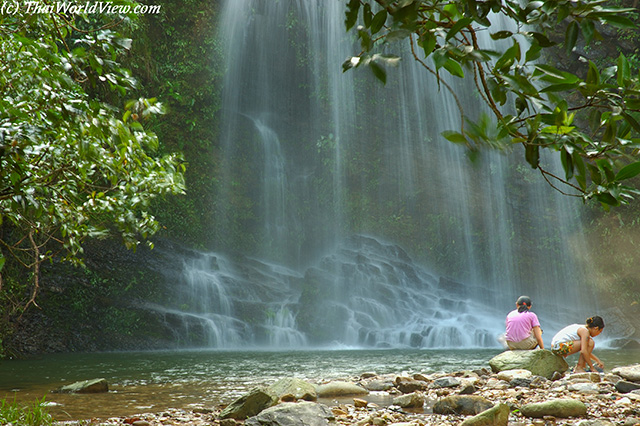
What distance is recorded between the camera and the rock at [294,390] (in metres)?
5.09

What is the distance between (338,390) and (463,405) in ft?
5.36

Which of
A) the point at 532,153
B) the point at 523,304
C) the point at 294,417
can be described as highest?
the point at 532,153

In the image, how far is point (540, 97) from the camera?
3.82 ft

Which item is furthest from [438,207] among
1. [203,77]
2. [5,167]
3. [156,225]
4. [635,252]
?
[5,167]

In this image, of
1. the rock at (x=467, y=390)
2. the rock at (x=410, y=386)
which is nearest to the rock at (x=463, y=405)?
the rock at (x=467, y=390)

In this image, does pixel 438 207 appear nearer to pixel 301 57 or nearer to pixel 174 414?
pixel 301 57

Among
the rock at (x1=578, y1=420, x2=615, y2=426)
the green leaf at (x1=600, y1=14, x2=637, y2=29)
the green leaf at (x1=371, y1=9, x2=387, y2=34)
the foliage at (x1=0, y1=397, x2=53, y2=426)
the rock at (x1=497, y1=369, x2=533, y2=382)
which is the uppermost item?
the green leaf at (x1=371, y1=9, x2=387, y2=34)

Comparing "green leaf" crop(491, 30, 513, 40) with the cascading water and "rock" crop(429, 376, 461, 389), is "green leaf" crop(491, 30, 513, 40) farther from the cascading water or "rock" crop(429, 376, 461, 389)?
the cascading water

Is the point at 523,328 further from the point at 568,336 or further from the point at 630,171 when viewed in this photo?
the point at 630,171

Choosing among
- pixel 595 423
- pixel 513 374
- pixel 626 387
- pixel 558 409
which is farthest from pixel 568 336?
pixel 595 423

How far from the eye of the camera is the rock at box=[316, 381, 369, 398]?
213 inches

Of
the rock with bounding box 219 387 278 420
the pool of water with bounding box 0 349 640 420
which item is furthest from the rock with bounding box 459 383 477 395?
the pool of water with bounding box 0 349 640 420

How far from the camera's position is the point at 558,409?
390 cm

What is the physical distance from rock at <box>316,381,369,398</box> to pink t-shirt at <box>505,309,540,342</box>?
253 cm
